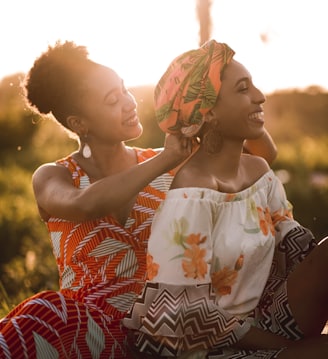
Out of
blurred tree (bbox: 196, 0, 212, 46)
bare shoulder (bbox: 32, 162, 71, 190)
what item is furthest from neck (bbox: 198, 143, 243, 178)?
blurred tree (bbox: 196, 0, 212, 46)

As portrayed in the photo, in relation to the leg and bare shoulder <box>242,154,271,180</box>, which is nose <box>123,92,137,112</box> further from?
the leg

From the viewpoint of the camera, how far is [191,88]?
3141mm

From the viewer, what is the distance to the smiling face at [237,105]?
3.18 meters

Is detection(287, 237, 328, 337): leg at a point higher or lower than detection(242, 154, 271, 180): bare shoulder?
lower

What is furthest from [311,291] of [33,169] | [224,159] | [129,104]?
[33,169]

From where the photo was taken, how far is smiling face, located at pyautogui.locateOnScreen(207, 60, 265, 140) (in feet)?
10.4

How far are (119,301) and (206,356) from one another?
584mm

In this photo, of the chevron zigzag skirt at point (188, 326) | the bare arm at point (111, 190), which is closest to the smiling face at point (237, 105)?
the bare arm at point (111, 190)

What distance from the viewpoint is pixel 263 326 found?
3207mm

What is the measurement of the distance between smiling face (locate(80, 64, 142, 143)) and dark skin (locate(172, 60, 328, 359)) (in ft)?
1.71

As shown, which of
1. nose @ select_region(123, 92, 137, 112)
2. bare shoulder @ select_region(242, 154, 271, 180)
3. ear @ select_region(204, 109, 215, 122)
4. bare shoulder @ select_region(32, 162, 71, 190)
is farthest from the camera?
nose @ select_region(123, 92, 137, 112)

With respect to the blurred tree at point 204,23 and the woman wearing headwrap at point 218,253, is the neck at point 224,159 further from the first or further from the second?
the blurred tree at point 204,23

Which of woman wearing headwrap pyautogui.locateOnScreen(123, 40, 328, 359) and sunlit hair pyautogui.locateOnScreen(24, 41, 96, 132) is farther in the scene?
sunlit hair pyautogui.locateOnScreen(24, 41, 96, 132)

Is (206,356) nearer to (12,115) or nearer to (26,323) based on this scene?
(26,323)
